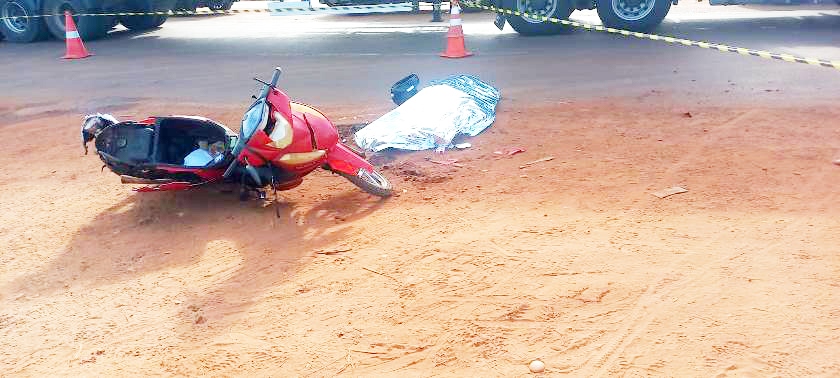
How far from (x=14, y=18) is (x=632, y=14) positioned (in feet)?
46.0

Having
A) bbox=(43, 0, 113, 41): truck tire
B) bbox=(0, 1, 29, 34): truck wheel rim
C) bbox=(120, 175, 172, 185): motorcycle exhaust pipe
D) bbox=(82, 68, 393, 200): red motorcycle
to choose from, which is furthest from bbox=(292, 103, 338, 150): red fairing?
bbox=(0, 1, 29, 34): truck wheel rim

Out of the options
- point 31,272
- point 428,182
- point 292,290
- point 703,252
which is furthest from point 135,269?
point 703,252

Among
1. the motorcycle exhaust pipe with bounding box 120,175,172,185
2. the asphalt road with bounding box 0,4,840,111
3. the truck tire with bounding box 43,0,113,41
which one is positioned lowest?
the motorcycle exhaust pipe with bounding box 120,175,172,185

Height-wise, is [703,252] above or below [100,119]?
below

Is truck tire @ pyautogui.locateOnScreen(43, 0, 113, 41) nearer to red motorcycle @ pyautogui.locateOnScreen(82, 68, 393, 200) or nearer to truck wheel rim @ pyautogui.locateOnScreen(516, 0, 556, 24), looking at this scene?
truck wheel rim @ pyautogui.locateOnScreen(516, 0, 556, 24)

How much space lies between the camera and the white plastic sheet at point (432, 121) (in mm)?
6535

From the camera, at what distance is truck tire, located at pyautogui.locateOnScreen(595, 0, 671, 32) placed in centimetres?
1269

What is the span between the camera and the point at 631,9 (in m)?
12.8

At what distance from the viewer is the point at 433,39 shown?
523 inches

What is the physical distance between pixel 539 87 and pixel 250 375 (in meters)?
6.35

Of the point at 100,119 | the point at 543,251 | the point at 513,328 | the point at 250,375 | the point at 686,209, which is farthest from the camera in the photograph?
the point at 100,119

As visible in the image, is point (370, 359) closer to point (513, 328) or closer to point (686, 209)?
point (513, 328)

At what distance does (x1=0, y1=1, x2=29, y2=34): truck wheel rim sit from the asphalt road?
0.74 metres

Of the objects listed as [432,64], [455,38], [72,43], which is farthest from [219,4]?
[432,64]
